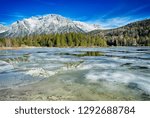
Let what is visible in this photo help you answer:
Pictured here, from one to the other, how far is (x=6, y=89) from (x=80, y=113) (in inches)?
174

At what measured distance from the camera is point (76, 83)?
391 inches

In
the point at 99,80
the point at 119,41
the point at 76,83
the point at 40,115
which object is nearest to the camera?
the point at 40,115

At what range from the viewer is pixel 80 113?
5473mm

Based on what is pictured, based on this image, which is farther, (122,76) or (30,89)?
(122,76)

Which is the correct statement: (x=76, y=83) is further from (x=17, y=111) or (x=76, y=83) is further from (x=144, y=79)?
(x=17, y=111)

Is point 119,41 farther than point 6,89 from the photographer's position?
Yes

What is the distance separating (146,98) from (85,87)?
253 centimetres

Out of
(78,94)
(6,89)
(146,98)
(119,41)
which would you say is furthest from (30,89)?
(119,41)

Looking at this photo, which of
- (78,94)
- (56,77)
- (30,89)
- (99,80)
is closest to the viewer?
(78,94)

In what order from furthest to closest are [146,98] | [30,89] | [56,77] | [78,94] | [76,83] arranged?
1. [56,77]
2. [76,83]
3. [30,89]
4. [78,94]
5. [146,98]

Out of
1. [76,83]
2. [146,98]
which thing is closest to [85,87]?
[76,83]

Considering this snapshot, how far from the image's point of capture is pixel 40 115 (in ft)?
17.7

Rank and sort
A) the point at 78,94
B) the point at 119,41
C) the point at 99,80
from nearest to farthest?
the point at 78,94 < the point at 99,80 < the point at 119,41

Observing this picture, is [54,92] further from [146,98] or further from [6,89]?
[146,98]
